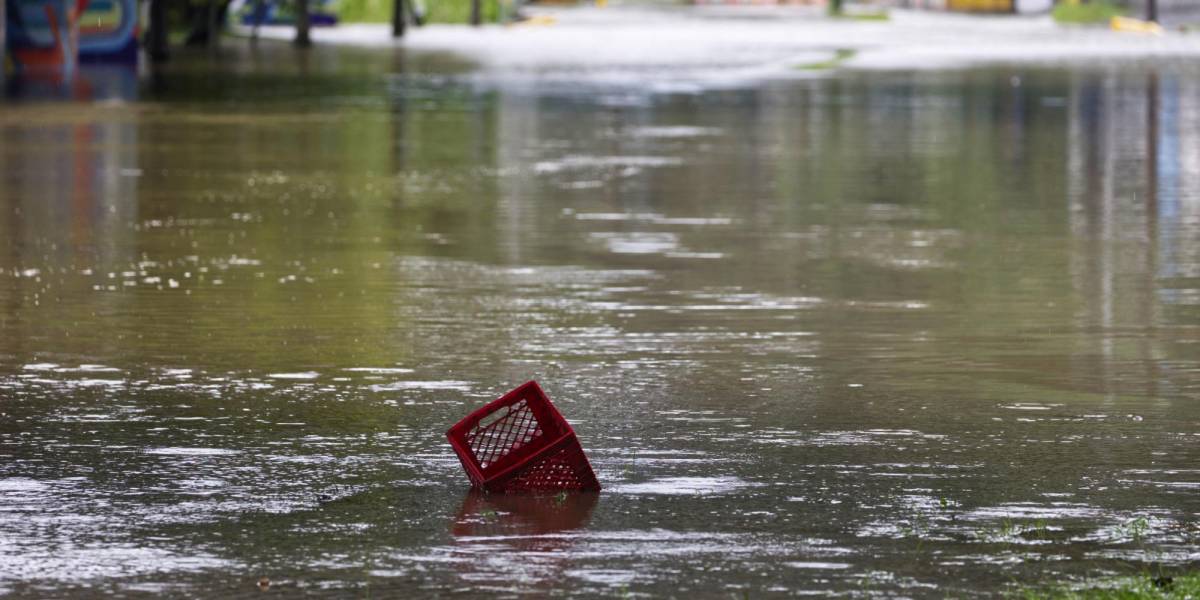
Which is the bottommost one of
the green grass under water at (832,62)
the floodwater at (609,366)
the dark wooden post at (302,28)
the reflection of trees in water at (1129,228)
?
the reflection of trees in water at (1129,228)

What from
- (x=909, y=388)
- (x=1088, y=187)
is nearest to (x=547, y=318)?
(x=909, y=388)

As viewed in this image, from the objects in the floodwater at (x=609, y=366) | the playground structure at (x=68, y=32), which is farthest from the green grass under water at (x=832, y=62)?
the floodwater at (x=609, y=366)

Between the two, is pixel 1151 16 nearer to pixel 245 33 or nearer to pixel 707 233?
pixel 245 33

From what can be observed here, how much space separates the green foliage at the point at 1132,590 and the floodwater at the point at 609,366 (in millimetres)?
204

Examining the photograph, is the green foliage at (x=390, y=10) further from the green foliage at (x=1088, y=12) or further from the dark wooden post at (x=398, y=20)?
the green foliage at (x=1088, y=12)

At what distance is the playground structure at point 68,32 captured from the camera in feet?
165

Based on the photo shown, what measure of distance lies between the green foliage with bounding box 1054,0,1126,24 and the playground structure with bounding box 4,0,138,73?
49.3m

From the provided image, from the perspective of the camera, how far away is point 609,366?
11258mm

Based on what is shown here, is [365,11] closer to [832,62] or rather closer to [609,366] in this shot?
[832,62]

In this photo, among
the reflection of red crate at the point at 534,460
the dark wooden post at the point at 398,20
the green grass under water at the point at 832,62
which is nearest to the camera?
the reflection of red crate at the point at 534,460

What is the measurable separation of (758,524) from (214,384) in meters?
3.74

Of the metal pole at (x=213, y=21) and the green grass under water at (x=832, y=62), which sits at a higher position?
the metal pole at (x=213, y=21)

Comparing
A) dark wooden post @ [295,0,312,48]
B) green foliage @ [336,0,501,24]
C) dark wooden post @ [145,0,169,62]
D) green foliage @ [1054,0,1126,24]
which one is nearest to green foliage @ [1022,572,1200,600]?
dark wooden post @ [145,0,169,62]

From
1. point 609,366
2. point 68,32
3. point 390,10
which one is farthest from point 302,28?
point 609,366
